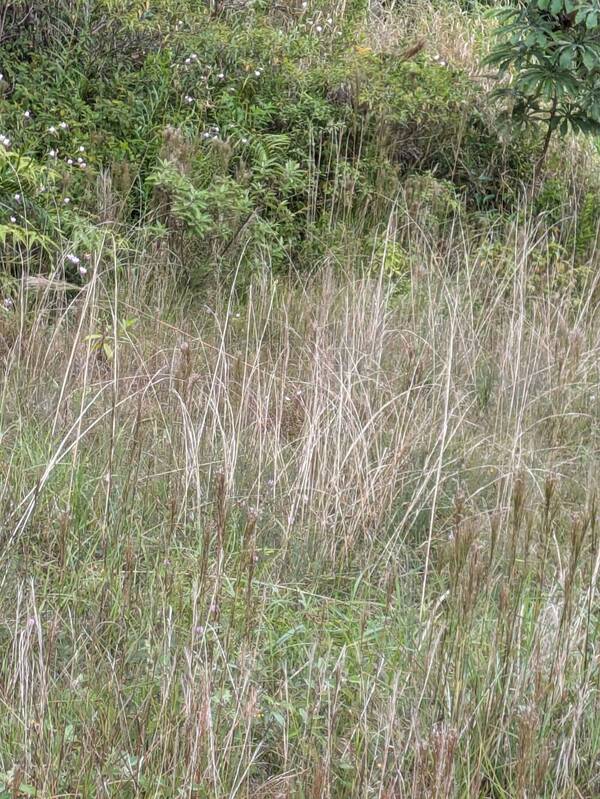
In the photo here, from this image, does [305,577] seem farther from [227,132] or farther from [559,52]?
[227,132]

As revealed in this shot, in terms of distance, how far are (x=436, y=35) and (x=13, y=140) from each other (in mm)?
4649

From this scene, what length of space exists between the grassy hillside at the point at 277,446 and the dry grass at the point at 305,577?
1 cm

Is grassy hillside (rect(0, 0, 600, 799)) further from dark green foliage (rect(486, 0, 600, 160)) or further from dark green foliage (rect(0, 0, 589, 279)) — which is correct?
dark green foliage (rect(486, 0, 600, 160))

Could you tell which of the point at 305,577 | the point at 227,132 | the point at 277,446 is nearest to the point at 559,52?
the point at 227,132

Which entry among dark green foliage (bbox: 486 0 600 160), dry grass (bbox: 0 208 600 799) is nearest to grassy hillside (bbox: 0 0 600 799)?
dry grass (bbox: 0 208 600 799)

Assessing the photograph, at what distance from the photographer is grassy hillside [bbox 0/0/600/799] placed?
2047 mm

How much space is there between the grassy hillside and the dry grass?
1cm

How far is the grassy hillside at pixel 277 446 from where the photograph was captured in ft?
6.72

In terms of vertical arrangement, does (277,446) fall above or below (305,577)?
above

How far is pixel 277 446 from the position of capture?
320 cm

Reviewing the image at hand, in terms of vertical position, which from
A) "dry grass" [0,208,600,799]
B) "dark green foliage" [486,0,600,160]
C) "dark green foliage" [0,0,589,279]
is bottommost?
"dry grass" [0,208,600,799]

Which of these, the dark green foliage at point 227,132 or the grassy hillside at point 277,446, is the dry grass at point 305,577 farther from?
the dark green foliage at point 227,132

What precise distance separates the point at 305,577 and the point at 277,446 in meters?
0.48

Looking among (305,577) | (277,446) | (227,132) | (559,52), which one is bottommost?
(305,577)
